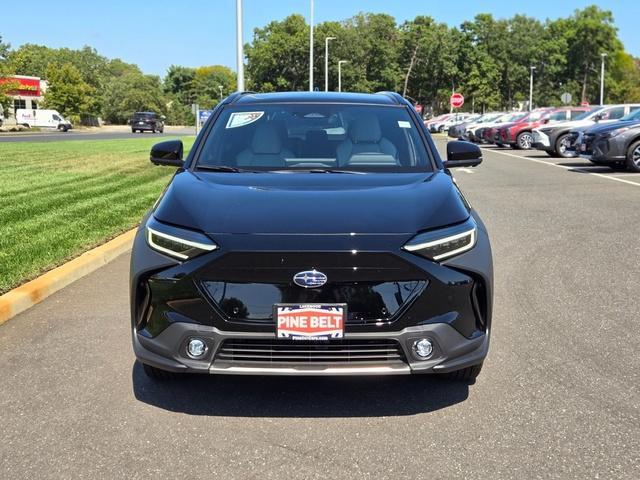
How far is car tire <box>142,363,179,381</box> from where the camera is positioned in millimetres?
3816

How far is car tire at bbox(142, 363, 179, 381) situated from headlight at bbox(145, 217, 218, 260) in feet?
2.53

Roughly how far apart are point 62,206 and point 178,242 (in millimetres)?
7392

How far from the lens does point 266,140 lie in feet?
15.4

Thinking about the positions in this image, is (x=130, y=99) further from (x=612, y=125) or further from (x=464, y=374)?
(x=464, y=374)

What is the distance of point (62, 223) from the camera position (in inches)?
338

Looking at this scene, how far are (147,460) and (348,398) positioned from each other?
1.14m

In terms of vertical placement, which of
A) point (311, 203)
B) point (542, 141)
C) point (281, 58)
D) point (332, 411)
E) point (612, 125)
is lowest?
point (332, 411)

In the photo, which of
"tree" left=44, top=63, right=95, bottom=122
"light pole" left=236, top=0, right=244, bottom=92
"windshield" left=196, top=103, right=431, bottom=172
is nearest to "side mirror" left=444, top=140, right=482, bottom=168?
"windshield" left=196, top=103, right=431, bottom=172

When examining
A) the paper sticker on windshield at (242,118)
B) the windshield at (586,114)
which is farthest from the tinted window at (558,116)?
the paper sticker on windshield at (242,118)

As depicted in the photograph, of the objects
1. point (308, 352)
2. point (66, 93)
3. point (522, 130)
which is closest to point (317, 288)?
point (308, 352)

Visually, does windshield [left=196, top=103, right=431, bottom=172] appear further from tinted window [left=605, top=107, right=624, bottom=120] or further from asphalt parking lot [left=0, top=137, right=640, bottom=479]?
tinted window [left=605, top=107, right=624, bottom=120]

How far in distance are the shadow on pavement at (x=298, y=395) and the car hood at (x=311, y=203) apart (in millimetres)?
944

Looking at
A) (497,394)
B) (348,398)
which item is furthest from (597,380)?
(348,398)

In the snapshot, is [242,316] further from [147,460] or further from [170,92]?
[170,92]
